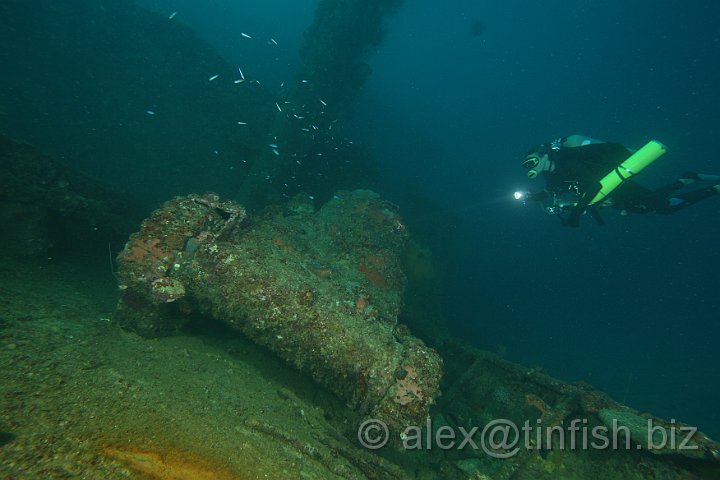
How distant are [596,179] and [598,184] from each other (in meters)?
0.25

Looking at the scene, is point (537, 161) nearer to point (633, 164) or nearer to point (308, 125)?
point (633, 164)

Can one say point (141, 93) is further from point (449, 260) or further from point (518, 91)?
point (518, 91)

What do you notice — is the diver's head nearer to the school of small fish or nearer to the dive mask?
the dive mask

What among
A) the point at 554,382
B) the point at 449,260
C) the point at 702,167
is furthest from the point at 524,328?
the point at 702,167

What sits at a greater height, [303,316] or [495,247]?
[495,247]

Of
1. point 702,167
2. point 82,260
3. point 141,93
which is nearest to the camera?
point 82,260

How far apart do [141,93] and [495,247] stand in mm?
58144

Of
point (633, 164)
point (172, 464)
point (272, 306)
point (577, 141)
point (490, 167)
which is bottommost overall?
point (172, 464)

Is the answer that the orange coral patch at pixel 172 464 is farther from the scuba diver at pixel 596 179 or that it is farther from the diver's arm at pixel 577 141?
the diver's arm at pixel 577 141

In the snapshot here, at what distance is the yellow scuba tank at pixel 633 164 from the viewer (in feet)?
22.6

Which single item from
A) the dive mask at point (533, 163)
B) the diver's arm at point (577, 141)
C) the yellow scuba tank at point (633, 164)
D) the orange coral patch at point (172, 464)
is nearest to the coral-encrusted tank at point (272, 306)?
the orange coral patch at point (172, 464)

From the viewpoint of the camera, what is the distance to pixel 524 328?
28.0 m

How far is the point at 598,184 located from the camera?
7031 mm

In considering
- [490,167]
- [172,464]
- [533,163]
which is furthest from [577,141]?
[490,167]
